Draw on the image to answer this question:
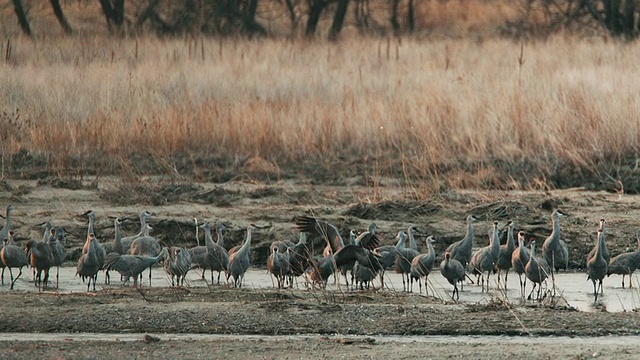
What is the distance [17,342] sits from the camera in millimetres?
8188

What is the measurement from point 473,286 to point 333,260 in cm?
173

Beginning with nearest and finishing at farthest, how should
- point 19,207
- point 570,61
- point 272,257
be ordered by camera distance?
point 272,257 → point 19,207 → point 570,61

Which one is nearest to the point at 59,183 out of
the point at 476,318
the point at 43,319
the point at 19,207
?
the point at 19,207

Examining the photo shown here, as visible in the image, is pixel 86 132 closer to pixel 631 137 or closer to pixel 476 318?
pixel 631 137

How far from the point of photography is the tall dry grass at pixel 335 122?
49.8ft

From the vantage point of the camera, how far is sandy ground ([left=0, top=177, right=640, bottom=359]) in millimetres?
8023

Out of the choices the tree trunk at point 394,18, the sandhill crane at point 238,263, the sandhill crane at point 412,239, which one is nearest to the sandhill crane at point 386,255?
the sandhill crane at point 412,239

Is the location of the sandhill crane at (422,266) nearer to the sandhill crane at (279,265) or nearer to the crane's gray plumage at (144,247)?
the sandhill crane at (279,265)

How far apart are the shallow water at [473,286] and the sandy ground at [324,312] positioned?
0.38ft

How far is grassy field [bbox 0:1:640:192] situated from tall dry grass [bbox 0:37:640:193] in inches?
1.0

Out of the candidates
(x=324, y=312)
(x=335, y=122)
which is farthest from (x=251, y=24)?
(x=324, y=312)

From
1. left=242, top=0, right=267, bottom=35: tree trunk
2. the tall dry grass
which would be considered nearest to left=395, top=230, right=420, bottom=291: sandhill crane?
the tall dry grass

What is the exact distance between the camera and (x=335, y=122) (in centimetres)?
1658

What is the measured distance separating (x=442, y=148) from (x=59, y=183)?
4.71 m
